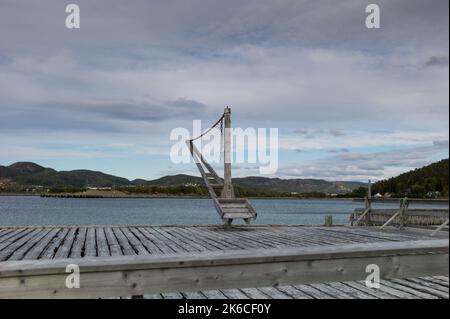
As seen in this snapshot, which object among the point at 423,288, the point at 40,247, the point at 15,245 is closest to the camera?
the point at 423,288

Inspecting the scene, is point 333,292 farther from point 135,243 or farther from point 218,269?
point 135,243

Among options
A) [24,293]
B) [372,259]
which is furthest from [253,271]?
[24,293]

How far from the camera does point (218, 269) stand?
3275 mm

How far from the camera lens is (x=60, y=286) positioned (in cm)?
318

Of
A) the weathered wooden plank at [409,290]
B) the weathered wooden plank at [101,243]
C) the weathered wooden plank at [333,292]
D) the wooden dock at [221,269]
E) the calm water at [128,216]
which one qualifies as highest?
the wooden dock at [221,269]

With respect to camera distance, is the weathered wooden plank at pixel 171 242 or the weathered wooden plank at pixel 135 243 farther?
the weathered wooden plank at pixel 171 242

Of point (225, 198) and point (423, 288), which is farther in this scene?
point (225, 198)

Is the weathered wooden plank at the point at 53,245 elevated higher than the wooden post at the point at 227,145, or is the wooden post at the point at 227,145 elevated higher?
the wooden post at the point at 227,145

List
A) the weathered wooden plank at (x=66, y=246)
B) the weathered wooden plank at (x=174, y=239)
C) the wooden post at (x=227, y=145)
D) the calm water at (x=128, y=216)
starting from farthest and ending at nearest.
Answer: the calm water at (x=128, y=216)
the wooden post at (x=227, y=145)
the weathered wooden plank at (x=174, y=239)
the weathered wooden plank at (x=66, y=246)

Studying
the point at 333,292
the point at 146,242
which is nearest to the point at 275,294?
the point at 333,292

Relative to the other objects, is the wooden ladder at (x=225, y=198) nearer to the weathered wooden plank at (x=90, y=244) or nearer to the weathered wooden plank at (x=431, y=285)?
the weathered wooden plank at (x=90, y=244)

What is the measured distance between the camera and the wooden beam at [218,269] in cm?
319

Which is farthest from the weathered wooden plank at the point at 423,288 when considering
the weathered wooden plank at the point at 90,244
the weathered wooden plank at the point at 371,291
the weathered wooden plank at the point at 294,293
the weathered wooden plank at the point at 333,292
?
the weathered wooden plank at the point at 90,244

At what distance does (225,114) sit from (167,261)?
46.7ft
